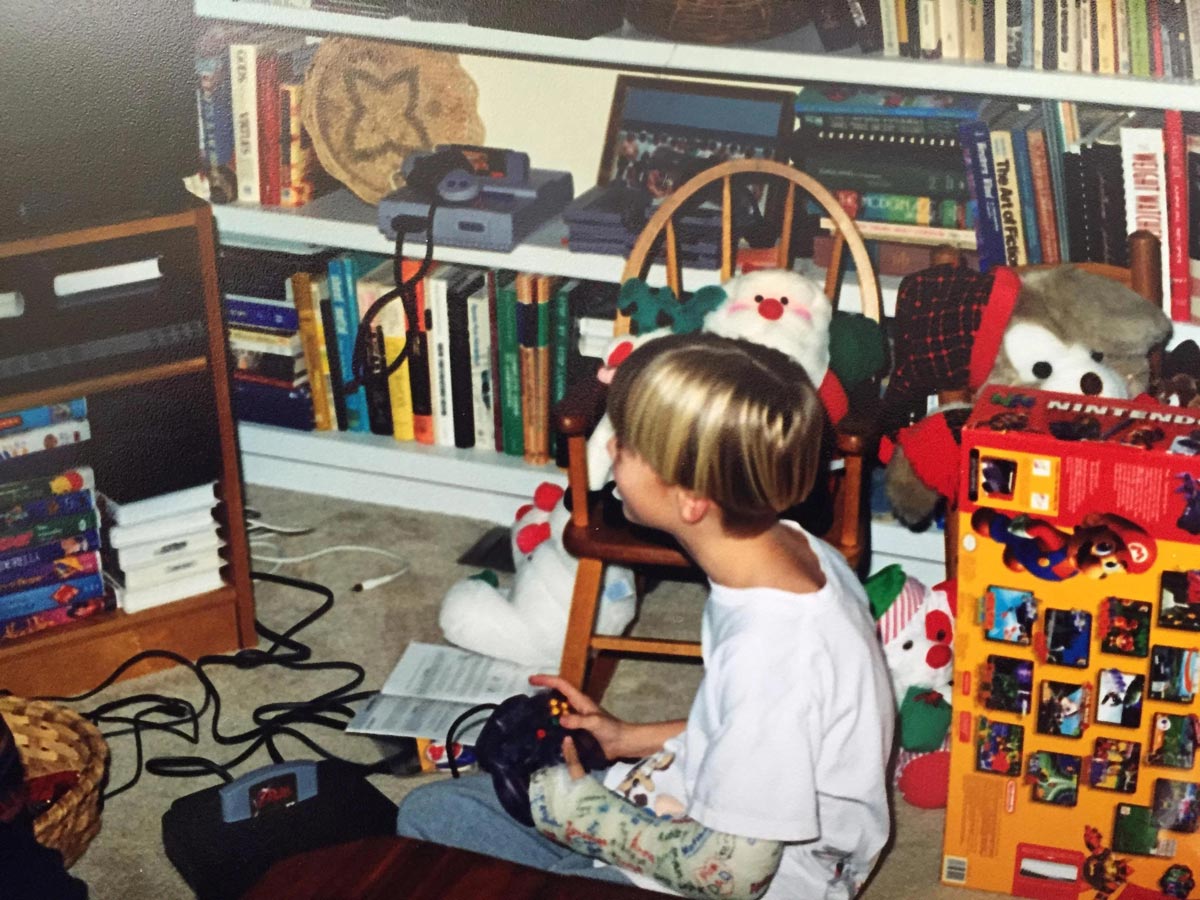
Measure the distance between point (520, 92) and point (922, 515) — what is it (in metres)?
1.10

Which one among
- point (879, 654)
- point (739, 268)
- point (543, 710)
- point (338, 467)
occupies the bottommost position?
point (338, 467)

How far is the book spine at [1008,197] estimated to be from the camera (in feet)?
7.21

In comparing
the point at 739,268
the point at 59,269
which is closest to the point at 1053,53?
the point at 739,268

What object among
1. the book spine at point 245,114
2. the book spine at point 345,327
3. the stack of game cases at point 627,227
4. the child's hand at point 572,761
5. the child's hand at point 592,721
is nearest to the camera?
the child's hand at point 572,761

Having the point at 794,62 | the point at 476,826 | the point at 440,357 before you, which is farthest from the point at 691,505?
the point at 440,357

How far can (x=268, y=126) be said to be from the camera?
2619 millimetres

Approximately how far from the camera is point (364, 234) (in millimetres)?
2545

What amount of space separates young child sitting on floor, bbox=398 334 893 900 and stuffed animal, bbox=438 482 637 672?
30.9 inches

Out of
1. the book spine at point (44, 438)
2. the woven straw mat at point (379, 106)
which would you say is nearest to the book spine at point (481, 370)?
the woven straw mat at point (379, 106)

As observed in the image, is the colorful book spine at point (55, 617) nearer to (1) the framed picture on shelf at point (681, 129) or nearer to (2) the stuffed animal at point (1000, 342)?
(1) the framed picture on shelf at point (681, 129)

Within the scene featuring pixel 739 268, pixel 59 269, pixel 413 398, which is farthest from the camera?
pixel 413 398

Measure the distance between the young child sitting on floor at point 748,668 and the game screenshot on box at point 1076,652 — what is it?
0.98 feet

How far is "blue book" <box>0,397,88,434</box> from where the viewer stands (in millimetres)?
2086

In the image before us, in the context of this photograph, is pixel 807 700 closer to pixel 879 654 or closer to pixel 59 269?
pixel 879 654
